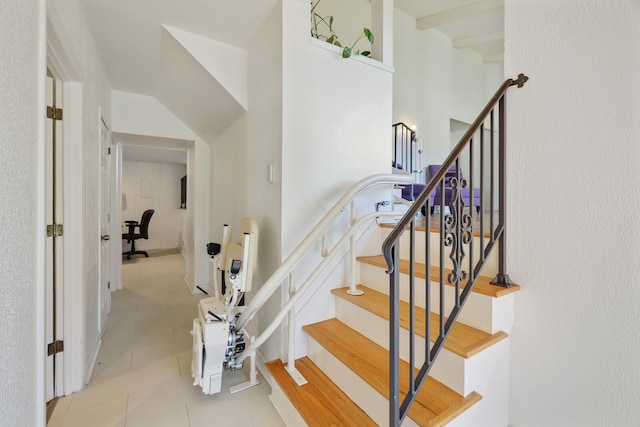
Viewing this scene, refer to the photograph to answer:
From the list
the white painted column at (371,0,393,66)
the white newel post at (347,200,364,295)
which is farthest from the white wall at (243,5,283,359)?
the white painted column at (371,0,393,66)

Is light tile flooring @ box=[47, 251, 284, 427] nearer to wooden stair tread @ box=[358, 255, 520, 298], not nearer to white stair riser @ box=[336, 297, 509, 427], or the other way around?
white stair riser @ box=[336, 297, 509, 427]

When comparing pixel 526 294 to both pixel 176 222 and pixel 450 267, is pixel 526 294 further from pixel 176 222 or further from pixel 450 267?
pixel 176 222

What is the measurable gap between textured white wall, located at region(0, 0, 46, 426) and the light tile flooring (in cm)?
56

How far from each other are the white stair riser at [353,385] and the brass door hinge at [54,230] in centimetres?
165

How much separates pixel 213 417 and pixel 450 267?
158cm

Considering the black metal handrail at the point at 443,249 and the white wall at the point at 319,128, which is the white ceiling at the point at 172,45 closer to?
the white wall at the point at 319,128

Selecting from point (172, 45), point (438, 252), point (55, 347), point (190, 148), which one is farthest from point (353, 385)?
point (190, 148)

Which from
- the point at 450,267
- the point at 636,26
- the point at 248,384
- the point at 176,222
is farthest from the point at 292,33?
the point at 176,222

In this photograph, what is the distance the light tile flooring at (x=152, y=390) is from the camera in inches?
61.5

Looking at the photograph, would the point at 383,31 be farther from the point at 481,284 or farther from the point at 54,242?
the point at 54,242

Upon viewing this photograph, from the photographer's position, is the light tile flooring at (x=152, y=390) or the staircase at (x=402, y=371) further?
the light tile flooring at (x=152, y=390)

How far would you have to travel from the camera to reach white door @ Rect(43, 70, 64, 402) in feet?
5.53

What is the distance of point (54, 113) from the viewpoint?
170 cm

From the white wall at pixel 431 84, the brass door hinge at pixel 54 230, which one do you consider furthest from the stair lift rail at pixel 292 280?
the white wall at pixel 431 84
